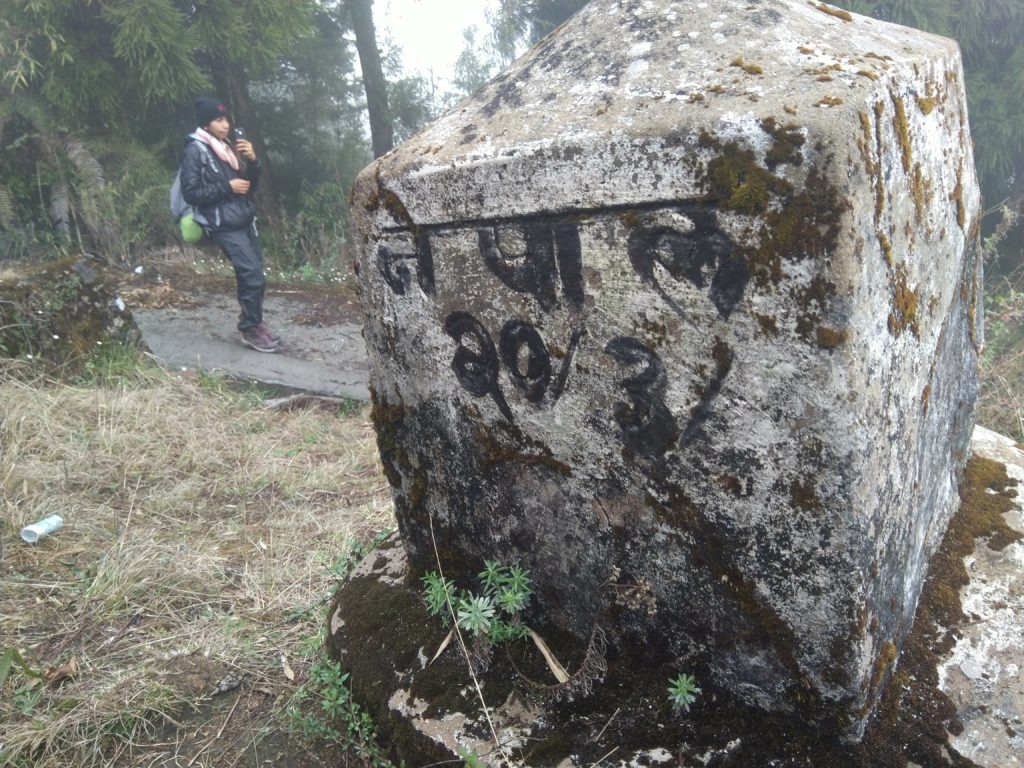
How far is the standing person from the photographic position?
5.11m

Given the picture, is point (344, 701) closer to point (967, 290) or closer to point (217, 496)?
point (967, 290)

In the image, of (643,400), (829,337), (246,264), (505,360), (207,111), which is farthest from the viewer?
(246,264)

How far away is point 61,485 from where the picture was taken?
346 cm

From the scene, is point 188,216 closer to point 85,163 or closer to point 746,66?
point 85,163

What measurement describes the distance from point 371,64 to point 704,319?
32.0 feet

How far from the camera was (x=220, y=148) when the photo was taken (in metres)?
5.18

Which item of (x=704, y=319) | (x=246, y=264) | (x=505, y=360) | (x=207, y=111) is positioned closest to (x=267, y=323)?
(x=246, y=264)

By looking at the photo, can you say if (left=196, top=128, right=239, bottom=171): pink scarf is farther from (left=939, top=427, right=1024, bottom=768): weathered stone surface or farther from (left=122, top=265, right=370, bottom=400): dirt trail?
(left=939, top=427, right=1024, bottom=768): weathered stone surface

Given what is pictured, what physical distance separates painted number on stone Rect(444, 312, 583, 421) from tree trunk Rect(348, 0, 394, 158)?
8.91 metres

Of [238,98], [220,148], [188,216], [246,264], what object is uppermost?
[238,98]

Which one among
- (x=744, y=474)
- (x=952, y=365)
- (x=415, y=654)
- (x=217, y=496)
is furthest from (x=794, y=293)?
(x=217, y=496)

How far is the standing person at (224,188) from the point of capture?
5105mm

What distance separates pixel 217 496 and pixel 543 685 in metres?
2.60

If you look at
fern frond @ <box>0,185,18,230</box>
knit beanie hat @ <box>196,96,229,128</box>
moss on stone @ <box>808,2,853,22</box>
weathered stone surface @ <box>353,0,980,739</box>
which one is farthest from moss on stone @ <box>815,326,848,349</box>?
fern frond @ <box>0,185,18,230</box>
